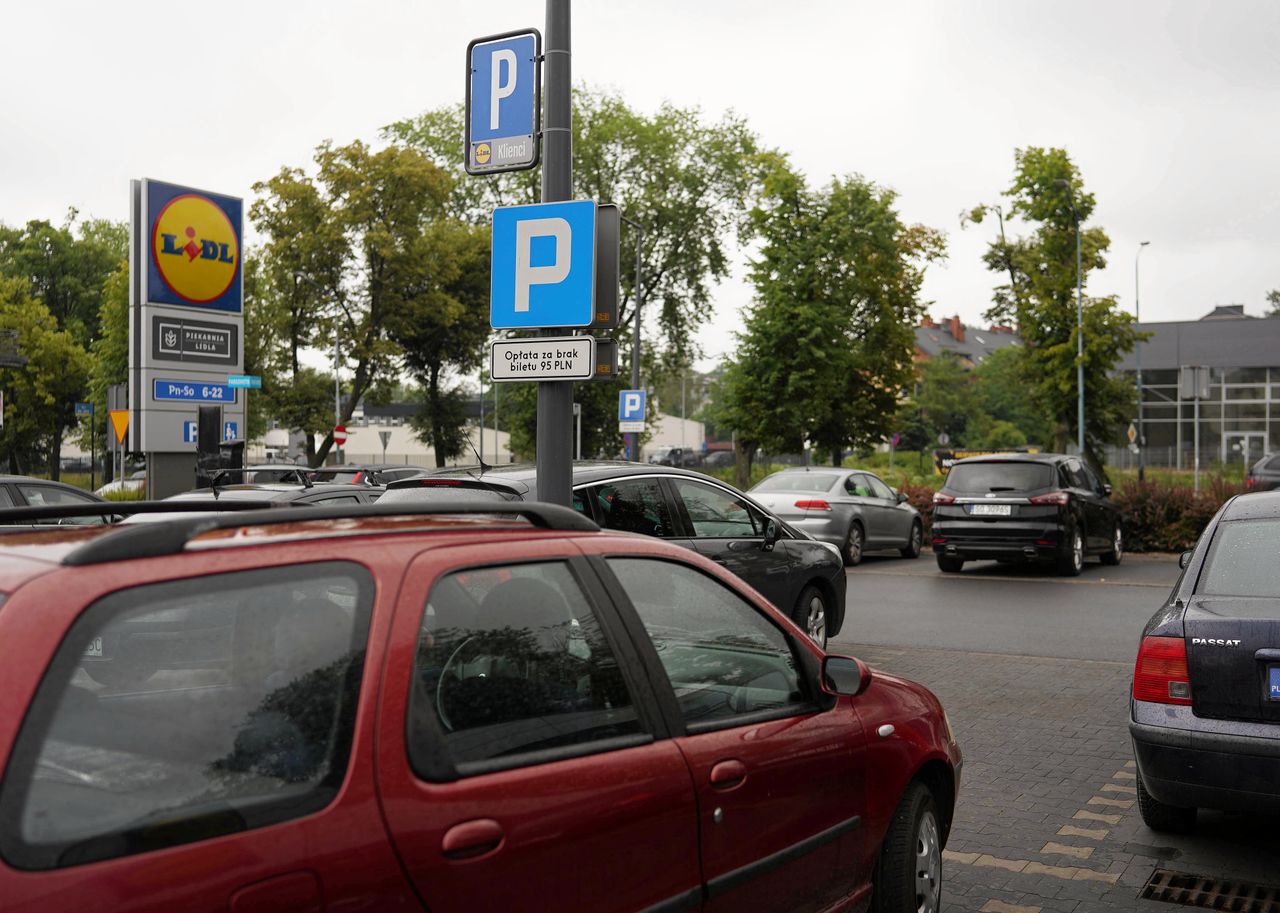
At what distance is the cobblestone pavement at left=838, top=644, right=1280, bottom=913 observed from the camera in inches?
201

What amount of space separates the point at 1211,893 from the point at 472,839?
362 cm

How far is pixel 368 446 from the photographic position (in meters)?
118

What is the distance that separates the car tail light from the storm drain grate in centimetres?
69

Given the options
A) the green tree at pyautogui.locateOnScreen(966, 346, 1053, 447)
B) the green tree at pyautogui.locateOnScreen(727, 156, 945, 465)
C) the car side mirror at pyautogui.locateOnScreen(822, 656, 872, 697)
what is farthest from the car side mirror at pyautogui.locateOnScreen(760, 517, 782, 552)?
the green tree at pyautogui.locateOnScreen(966, 346, 1053, 447)

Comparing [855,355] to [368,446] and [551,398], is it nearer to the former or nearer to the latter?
[551,398]

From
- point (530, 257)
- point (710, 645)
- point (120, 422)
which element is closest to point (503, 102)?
point (530, 257)

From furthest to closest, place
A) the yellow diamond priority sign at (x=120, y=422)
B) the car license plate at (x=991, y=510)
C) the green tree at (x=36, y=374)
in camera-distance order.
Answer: the green tree at (x=36, y=374) < the yellow diamond priority sign at (x=120, y=422) < the car license plate at (x=991, y=510)

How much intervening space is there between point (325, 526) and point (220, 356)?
21.0 metres

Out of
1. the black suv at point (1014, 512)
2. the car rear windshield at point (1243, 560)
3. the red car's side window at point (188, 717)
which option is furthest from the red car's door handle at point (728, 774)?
the black suv at point (1014, 512)

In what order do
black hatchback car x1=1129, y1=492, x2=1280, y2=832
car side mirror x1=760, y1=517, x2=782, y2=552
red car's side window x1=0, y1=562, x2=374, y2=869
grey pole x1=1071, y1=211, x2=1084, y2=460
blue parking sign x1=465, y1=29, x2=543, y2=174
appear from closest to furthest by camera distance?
red car's side window x1=0, y1=562, x2=374, y2=869, black hatchback car x1=1129, y1=492, x2=1280, y2=832, blue parking sign x1=465, y1=29, x2=543, y2=174, car side mirror x1=760, y1=517, x2=782, y2=552, grey pole x1=1071, y1=211, x2=1084, y2=460

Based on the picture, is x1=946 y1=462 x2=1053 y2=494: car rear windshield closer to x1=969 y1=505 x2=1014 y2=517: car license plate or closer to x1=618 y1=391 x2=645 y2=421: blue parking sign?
x1=969 y1=505 x2=1014 y2=517: car license plate

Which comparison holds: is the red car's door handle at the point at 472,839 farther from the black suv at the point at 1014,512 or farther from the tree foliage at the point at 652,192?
the tree foliage at the point at 652,192

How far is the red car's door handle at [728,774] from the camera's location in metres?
3.27

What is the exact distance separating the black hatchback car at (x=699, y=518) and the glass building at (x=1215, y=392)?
223 feet
